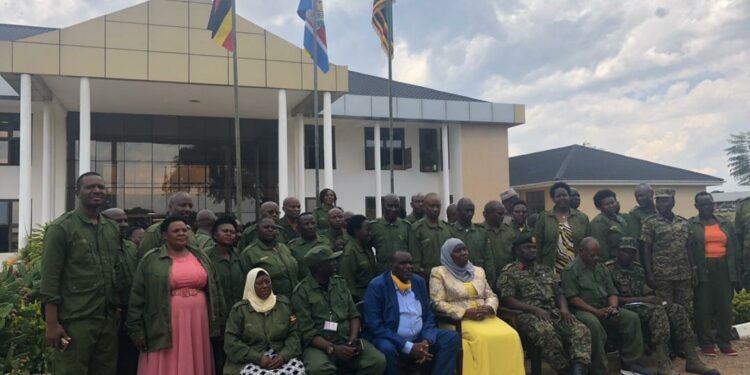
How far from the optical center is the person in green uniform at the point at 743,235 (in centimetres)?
688

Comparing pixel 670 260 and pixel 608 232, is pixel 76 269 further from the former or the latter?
pixel 670 260

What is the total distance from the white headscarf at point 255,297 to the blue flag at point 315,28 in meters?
9.57

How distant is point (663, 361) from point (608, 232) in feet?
5.02

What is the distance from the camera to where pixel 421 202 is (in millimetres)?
6328

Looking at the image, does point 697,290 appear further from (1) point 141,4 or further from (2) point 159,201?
(2) point 159,201

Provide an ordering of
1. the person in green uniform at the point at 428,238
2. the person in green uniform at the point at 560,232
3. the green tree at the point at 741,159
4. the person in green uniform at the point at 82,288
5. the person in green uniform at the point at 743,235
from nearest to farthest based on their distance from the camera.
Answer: the person in green uniform at the point at 82,288 → the person in green uniform at the point at 428,238 → the person in green uniform at the point at 560,232 → the person in green uniform at the point at 743,235 → the green tree at the point at 741,159

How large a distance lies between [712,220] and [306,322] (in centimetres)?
513

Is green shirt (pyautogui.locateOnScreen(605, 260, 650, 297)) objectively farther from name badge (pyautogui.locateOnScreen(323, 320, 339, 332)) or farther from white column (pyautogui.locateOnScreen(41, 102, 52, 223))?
white column (pyautogui.locateOnScreen(41, 102, 52, 223))

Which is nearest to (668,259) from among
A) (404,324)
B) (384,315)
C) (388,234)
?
(388,234)

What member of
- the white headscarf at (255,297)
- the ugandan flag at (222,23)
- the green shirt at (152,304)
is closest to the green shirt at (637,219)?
the white headscarf at (255,297)

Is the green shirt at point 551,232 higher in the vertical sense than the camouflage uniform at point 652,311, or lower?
higher

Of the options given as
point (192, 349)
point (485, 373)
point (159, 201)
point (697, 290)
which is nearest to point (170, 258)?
point (192, 349)

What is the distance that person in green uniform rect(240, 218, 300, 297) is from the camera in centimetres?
478

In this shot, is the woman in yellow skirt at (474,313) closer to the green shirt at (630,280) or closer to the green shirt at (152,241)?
the green shirt at (630,280)
